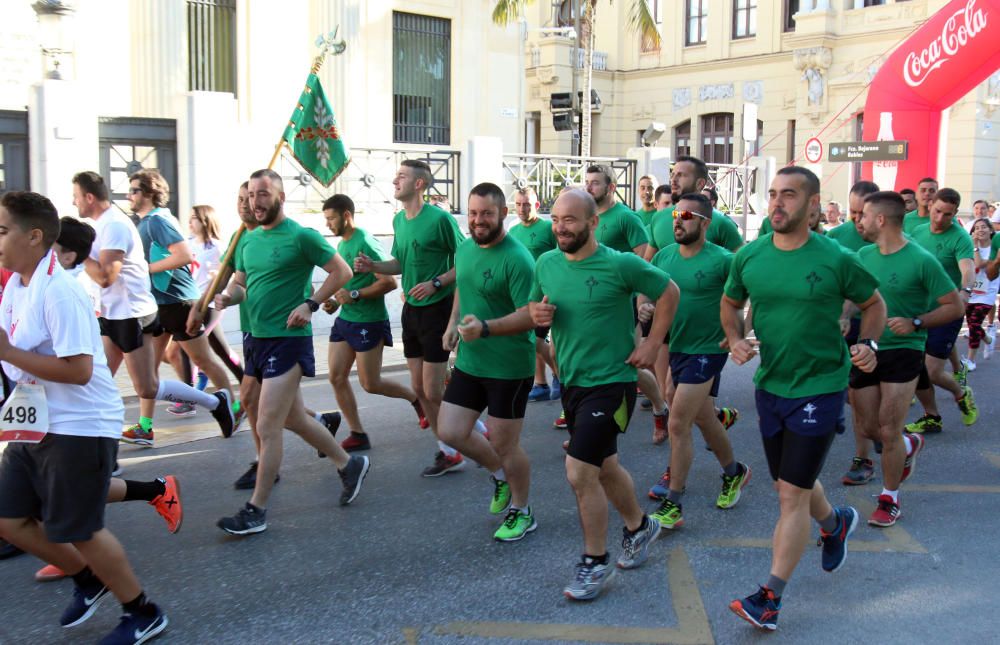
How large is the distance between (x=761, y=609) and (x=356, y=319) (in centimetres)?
358

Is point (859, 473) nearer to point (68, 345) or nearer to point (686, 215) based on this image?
point (686, 215)

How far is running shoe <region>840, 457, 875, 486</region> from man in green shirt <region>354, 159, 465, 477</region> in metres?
2.49

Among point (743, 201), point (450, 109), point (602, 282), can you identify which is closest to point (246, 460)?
point (602, 282)

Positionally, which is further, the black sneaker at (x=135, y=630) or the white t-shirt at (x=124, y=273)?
the white t-shirt at (x=124, y=273)

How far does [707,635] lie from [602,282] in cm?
159

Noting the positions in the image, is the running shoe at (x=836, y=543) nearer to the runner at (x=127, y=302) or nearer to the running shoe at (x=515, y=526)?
the running shoe at (x=515, y=526)

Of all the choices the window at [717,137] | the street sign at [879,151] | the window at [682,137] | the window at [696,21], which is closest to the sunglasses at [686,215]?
the street sign at [879,151]

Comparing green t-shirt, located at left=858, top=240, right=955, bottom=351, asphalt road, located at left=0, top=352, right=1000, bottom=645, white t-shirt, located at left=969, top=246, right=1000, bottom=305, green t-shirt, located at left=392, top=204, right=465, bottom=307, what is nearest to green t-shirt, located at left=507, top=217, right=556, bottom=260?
green t-shirt, located at left=392, top=204, right=465, bottom=307

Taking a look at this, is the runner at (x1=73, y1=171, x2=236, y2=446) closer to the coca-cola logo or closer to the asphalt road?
the asphalt road

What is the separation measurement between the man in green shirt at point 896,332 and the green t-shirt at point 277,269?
128 inches

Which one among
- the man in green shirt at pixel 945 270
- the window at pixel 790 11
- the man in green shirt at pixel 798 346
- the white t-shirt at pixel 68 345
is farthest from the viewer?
the window at pixel 790 11

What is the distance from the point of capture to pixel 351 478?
5828 millimetres

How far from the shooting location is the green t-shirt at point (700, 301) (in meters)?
5.75

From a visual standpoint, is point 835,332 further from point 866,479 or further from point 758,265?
point 866,479
